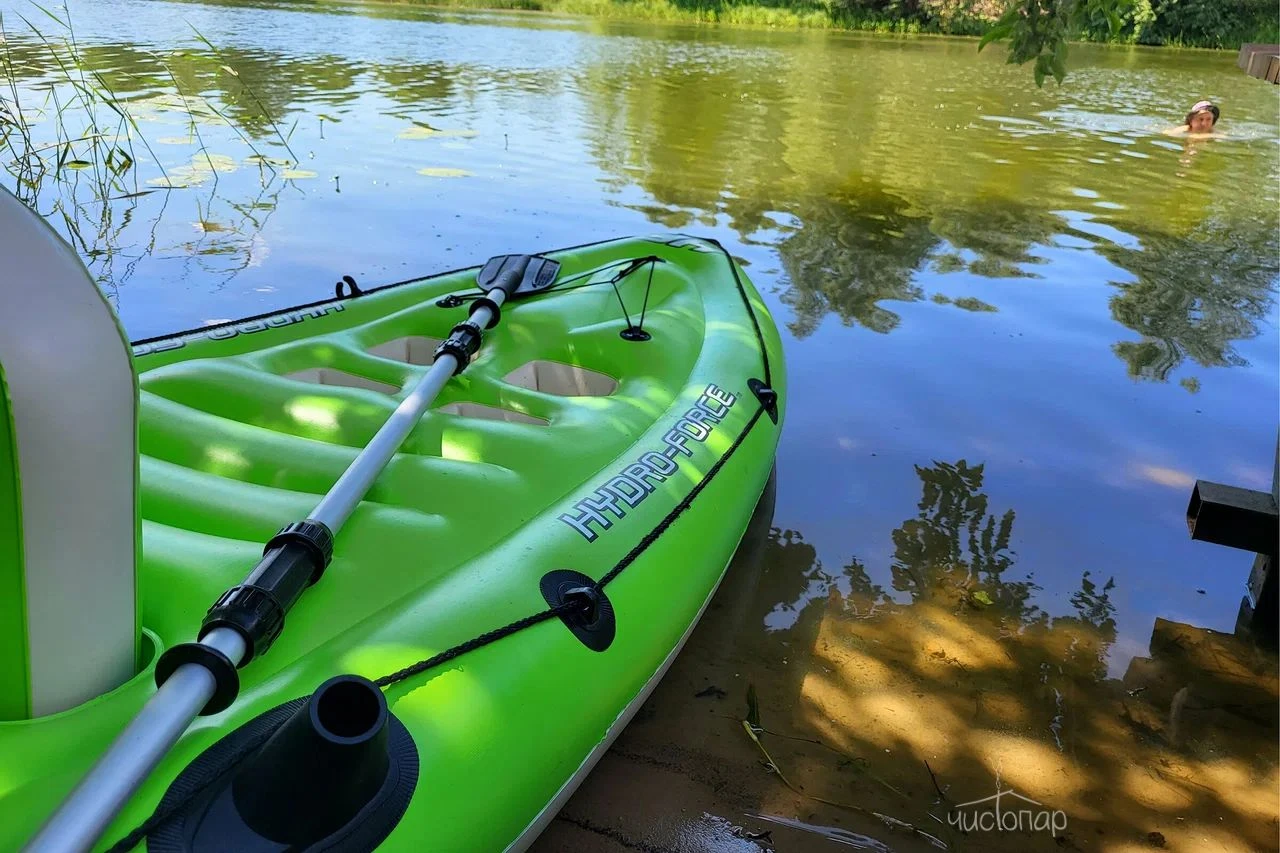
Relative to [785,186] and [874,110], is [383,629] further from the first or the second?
[874,110]

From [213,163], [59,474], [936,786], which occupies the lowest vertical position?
[936,786]

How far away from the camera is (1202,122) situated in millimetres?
10398

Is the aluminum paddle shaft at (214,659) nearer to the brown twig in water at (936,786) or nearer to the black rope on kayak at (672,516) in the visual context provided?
the black rope on kayak at (672,516)

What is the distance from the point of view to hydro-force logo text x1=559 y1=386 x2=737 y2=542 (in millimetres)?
2033

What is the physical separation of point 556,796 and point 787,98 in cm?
1167

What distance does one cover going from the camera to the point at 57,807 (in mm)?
1144

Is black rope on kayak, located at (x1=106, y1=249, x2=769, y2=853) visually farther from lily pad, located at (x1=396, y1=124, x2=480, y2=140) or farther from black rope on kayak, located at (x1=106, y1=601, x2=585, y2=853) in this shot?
lily pad, located at (x1=396, y1=124, x2=480, y2=140)

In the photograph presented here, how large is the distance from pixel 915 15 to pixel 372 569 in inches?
1084

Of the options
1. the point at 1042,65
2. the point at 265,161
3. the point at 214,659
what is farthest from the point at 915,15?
the point at 214,659

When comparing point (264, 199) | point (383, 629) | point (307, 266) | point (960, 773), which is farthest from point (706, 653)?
point (264, 199)

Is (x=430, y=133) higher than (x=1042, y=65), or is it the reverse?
(x=1042, y=65)

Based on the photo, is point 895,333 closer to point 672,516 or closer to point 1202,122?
point 672,516

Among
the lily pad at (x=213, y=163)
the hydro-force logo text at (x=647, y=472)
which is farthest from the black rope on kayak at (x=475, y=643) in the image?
the lily pad at (x=213, y=163)

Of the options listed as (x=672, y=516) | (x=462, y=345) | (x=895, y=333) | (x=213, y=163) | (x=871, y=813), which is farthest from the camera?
(x=213, y=163)
